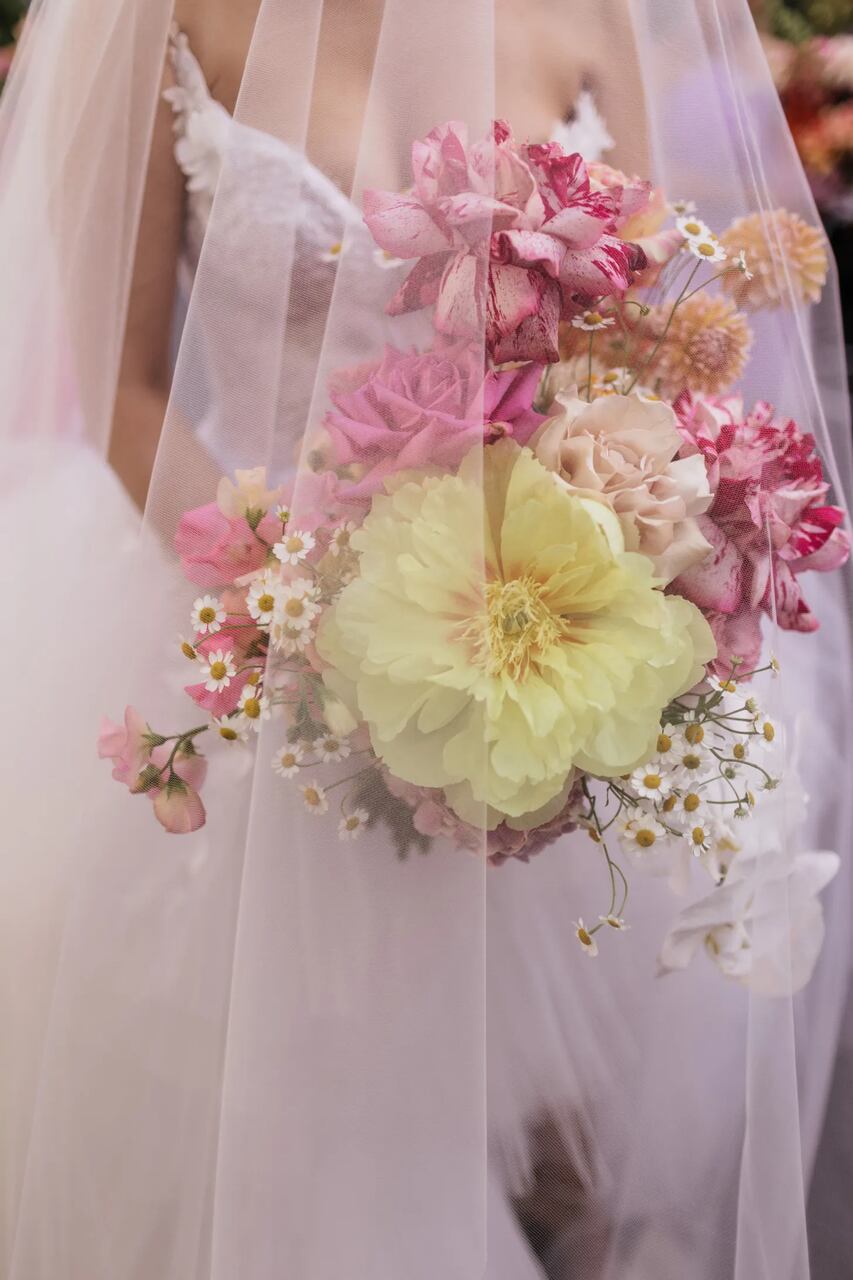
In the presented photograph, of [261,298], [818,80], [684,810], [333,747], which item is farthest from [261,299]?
[818,80]

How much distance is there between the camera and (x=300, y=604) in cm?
47

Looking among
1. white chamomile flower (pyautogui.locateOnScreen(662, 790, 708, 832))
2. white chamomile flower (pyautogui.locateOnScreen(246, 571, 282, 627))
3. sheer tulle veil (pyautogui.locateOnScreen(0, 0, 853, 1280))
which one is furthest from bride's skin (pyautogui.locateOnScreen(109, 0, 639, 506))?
white chamomile flower (pyautogui.locateOnScreen(662, 790, 708, 832))

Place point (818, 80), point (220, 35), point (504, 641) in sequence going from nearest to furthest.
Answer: point (504, 641)
point (220, 35)
point (818, 80)

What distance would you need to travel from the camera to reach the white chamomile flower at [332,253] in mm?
530

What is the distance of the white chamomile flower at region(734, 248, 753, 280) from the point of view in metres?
0.56

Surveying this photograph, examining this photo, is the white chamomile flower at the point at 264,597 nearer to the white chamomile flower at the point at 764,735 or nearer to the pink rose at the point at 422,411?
the pink rose at the point at 422,411

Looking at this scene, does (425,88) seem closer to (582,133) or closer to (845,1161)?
(582,133)

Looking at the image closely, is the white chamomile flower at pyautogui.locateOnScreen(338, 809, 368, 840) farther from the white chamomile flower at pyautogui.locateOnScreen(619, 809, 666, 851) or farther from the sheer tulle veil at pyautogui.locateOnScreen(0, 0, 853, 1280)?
the white chamomile flower at pyautogui.locateOnScreen(619, 809, 666, 851)

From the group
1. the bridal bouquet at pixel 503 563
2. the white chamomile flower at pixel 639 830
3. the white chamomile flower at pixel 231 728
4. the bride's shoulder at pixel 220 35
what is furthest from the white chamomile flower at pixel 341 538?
the bride's shoulder at pixel 220 35

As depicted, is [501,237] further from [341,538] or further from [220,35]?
[220,35]

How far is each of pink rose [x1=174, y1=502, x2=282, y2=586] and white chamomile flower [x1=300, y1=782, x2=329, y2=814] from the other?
0.37 feet

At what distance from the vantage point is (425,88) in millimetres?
515

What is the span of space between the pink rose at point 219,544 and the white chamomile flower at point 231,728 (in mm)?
69

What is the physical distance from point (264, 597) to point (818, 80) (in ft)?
2.81
